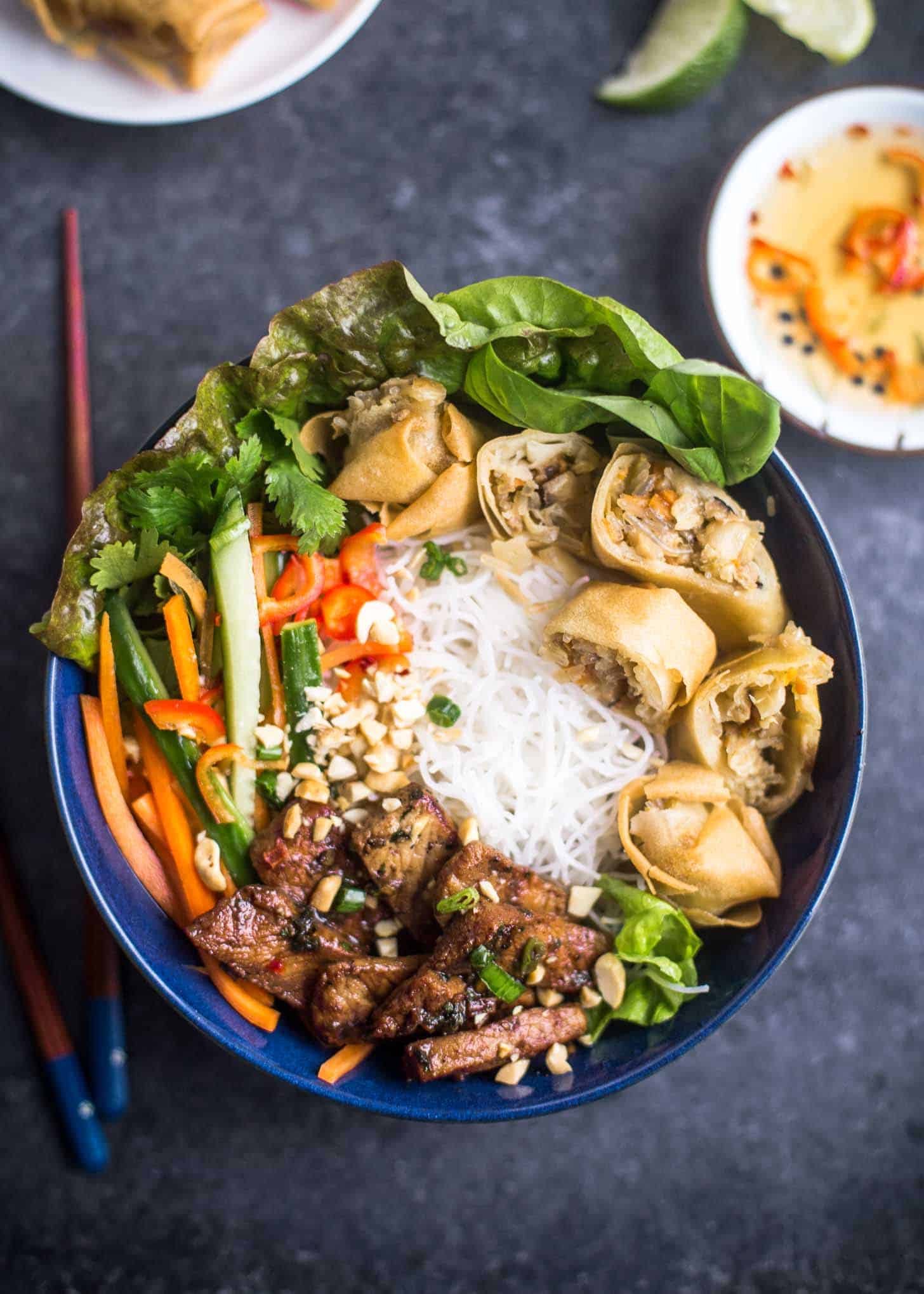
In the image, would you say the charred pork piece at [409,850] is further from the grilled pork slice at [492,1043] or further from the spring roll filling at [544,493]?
the spring roll filling at [544,493]

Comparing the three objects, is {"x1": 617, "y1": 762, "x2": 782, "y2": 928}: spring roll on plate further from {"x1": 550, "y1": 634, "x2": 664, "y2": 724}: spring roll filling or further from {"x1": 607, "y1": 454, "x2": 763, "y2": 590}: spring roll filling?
{"x1": 607, "y1": 454, "x2": 763, "y2": 590}: spring roll filling

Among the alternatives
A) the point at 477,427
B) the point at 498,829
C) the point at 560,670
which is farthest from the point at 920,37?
the point at 498,829

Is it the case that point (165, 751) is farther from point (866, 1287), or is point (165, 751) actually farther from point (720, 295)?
point (866, 1287)

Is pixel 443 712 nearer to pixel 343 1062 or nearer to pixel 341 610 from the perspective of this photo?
pixel 341 610

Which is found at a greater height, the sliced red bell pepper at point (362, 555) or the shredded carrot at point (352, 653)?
the sliced red bell pepper at point (362, 555)

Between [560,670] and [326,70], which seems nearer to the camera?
[560,670]

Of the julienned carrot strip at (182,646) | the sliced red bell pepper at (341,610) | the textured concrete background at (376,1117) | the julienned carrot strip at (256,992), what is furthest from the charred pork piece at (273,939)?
the textured concrete background at (376,1117)
